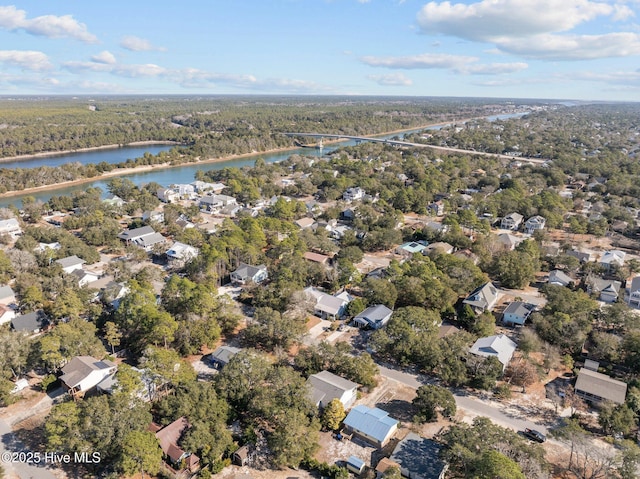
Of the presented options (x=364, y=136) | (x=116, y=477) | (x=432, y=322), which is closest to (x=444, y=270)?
(x=432, y=322)

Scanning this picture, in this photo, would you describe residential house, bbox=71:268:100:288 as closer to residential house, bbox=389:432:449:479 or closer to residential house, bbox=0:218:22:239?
residential house, bbox=0:218:22:239

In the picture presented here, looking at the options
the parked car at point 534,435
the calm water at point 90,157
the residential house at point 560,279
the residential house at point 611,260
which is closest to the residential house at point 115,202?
the calm water at point 90,157

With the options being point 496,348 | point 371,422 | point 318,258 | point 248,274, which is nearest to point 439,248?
point 318,258

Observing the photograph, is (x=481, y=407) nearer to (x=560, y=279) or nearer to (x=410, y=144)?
(x=560, y=279)

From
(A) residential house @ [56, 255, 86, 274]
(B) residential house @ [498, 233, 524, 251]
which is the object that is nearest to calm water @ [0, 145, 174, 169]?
(A) residential house @ [56, 255, 86, 274]

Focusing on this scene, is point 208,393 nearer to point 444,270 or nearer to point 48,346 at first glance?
point 48,346
